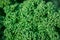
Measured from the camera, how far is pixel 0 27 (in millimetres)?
5230

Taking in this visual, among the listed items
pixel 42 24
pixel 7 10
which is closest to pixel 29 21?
pixel 42 24

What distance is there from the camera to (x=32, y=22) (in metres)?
5.05

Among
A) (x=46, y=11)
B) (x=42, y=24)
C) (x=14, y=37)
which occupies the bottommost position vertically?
(x=14, y=37)

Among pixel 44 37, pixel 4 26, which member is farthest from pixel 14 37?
pixel 44 37

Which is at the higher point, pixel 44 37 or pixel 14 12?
pixel 14 12

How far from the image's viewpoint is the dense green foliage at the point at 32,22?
4.95m

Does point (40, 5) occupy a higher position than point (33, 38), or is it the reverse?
point (40, 5)

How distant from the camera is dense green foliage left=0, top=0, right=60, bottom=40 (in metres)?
4.95

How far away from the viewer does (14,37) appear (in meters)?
5.07

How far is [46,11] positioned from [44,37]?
2.20 feet

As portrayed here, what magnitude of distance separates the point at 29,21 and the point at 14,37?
572mm

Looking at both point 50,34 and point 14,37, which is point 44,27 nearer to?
point 50,34

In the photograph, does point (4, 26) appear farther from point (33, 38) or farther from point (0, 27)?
point (33, 38)

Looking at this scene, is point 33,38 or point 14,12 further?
point 14,12
